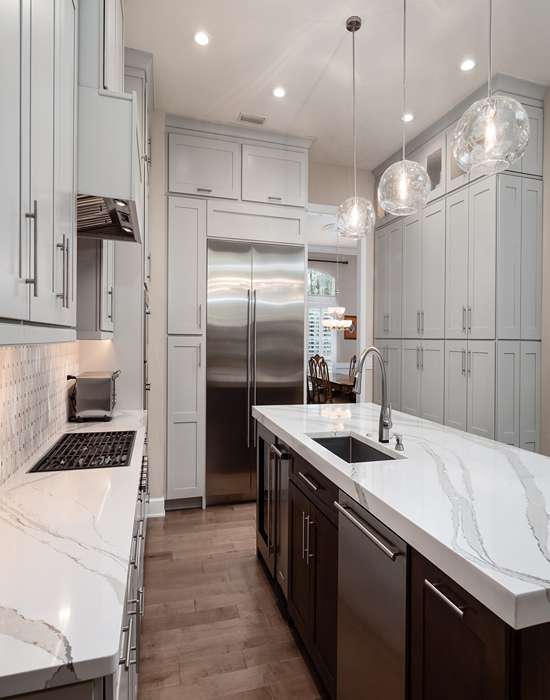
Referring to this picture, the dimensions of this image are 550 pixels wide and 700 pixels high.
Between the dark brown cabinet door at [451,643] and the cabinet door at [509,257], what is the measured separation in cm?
252

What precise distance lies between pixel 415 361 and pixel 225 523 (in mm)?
2201

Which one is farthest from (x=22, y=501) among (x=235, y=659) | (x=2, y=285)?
(x=235, y=659)

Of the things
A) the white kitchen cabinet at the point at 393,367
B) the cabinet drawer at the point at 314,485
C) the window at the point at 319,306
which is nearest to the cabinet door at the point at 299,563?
the cabinet drawer at the point at 314,485

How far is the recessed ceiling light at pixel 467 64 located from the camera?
2877mm

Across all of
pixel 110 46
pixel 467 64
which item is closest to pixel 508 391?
pixel 467 64

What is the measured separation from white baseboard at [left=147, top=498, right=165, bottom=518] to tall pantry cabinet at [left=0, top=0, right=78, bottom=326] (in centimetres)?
266

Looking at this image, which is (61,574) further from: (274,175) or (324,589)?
(274,175)

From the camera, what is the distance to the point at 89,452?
1903mm

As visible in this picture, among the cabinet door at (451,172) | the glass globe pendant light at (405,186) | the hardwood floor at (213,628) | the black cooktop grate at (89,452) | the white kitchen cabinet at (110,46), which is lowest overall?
the hardwood floor at (213,628)

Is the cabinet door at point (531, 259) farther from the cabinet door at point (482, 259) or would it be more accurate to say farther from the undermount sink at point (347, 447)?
the undermount sink at point (347, 447)

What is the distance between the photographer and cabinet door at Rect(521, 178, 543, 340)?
3.16 metres

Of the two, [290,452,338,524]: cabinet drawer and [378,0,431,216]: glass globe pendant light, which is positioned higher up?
[378,0,431,216]: glass globe pendant light

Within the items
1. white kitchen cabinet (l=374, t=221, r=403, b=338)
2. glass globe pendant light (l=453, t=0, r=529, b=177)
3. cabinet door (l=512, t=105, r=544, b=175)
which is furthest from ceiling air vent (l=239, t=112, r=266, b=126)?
glass globe pendant light (l=453, t=0, r=529, b=177)

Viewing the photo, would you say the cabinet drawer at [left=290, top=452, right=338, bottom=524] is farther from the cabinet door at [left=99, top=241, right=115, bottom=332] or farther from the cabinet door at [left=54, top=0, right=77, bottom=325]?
the cabinet door at [left=99, top=241, right=115, bottom=332]
